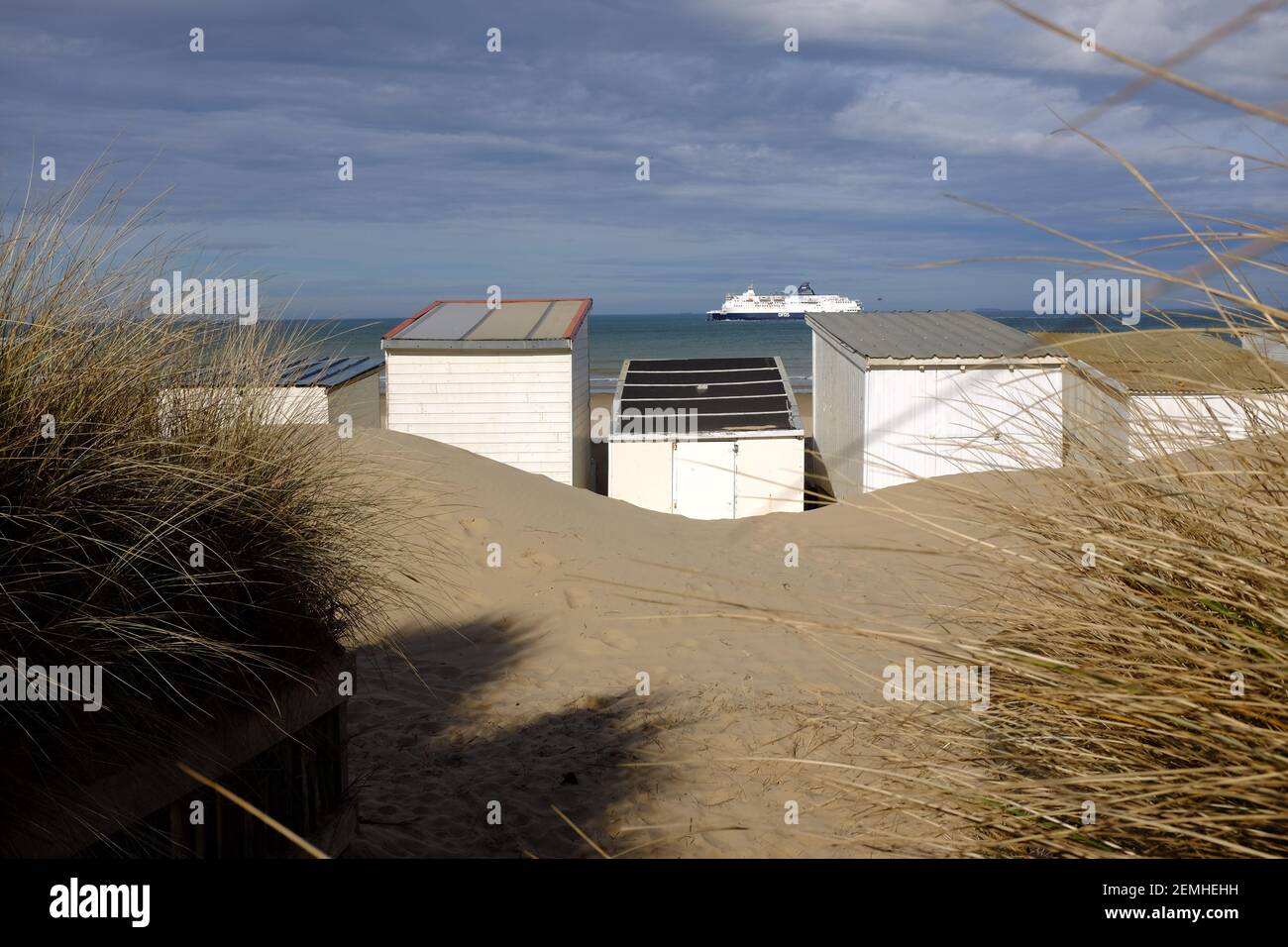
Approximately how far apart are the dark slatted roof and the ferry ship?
9737 centimetres

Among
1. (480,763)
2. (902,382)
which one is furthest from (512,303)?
(480,763)

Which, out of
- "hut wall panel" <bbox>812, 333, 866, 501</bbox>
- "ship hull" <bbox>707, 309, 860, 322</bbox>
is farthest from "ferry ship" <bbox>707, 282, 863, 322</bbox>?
"hut wall panel" <bbox>812, 333, 866, 501</bbox>

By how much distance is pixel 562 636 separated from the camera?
28.8ft

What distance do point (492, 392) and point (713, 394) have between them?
504 cm

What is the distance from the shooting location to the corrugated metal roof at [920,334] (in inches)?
671

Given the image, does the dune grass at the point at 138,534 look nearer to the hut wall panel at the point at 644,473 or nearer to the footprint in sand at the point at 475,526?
the footprint in sand at the point at 475,526

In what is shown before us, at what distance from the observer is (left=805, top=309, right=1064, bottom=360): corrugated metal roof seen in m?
17.0

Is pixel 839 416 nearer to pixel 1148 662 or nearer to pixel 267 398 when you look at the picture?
pixel 267 398

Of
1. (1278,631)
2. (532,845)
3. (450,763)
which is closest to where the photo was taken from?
(1278,631)

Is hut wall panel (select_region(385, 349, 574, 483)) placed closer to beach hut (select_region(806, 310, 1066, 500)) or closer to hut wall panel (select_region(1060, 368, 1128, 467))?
beach hut (select_region(806, 310, 1066, 500))

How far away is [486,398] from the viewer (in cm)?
1866
